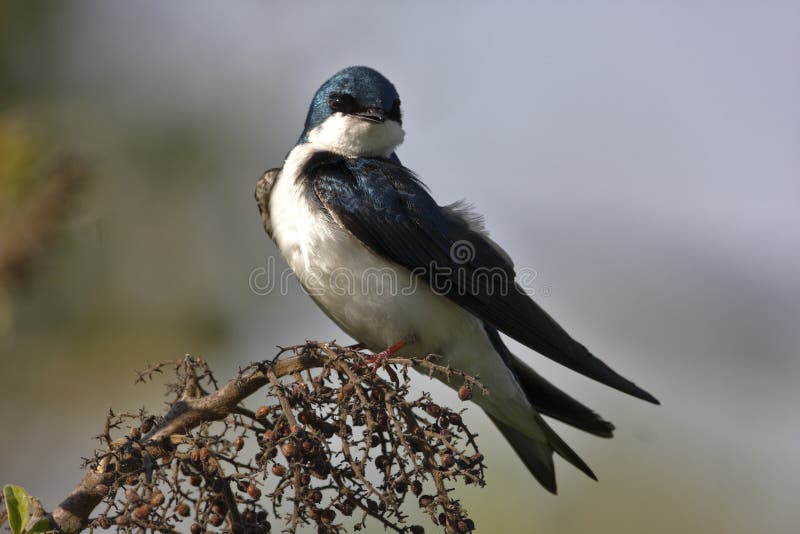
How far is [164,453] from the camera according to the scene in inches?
64.6

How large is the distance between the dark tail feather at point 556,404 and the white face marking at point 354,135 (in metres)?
0.81

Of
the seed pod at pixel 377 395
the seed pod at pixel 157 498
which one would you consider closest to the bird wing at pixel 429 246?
the seed pod at pixel 377 395

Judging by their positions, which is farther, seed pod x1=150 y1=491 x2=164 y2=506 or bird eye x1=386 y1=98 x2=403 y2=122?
bird eye x1=386 y1=98 x2=403 y2=122

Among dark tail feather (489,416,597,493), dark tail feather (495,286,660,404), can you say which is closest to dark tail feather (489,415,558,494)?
dark tail feather (489,416,597,493)

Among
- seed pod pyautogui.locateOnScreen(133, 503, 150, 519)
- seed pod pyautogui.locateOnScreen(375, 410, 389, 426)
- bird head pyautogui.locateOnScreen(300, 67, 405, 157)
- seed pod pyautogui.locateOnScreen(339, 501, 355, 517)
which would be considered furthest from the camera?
bird head pyautogui.locateOnScreen(300, 67, 405, 157)

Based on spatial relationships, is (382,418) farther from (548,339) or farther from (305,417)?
(548,339)

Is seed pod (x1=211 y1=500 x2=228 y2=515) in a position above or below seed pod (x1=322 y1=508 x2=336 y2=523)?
above

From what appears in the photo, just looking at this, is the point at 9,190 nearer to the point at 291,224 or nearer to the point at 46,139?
the point at 46,139

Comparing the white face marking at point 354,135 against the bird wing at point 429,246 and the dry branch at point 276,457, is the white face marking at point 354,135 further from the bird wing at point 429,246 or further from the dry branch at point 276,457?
the dry branch at point 276,457

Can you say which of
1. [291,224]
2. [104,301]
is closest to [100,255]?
[104,301]

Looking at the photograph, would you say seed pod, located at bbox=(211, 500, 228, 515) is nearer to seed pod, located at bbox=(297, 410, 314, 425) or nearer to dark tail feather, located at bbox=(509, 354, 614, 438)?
seed pod, located at bbox=(297, 410, 314, 425)

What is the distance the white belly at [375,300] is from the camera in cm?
272

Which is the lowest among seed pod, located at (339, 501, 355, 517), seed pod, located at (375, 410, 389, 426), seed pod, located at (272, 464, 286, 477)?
seed pod, located at (339, 501, 355, 517)

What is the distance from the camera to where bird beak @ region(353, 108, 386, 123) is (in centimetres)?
301
